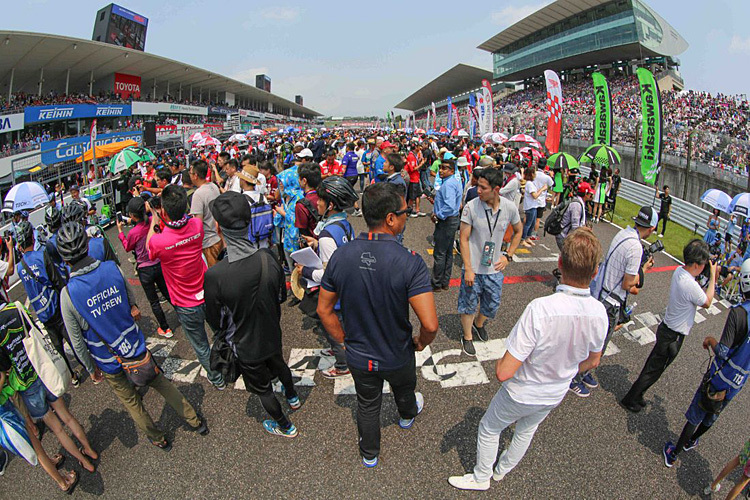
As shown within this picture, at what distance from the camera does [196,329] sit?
3.55 m

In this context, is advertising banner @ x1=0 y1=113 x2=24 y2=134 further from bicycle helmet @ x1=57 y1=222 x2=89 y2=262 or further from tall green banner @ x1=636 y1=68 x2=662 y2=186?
tall green banner @ x1=636 y1=68 x2=662 y2=186

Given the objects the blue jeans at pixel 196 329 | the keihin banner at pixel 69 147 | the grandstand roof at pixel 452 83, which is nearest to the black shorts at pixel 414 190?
the blue jeans at pixel 196 329


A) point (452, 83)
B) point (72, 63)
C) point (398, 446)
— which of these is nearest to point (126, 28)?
point (72, 63)

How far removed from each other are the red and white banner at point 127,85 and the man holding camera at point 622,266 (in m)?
43.8

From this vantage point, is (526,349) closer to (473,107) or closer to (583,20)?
(473,107)

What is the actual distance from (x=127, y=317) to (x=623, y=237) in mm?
4273

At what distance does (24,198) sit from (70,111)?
87.1 feet

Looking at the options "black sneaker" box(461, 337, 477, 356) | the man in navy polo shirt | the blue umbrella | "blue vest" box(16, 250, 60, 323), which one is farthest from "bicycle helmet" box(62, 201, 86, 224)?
"black sneaker" box(461, 337, 477, 356)

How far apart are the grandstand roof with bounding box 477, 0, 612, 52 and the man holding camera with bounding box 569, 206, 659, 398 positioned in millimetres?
55581

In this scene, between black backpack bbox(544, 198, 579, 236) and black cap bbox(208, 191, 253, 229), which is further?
black backpack bbox(544, 198, 579, 236)

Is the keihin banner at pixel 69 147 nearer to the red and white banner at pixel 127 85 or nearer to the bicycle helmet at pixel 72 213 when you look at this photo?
the red and white banner at pixel 127 85

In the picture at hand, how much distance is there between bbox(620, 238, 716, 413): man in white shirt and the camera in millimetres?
2891

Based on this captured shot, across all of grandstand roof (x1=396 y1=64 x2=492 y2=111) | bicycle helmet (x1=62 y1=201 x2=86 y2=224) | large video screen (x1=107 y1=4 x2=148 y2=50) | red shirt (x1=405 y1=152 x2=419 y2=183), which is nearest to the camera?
bicycle helmet (x1=62 y1=201 x2=86 y2=224)

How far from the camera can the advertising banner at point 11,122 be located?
60.5ft
